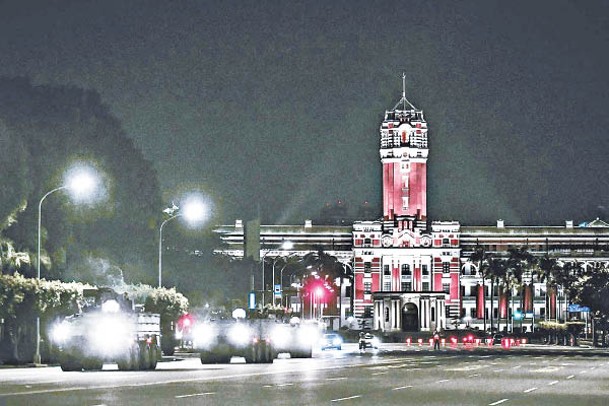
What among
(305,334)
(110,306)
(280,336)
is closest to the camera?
(110,306)

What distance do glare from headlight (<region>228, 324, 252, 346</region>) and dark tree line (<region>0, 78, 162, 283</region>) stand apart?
18.9 meters

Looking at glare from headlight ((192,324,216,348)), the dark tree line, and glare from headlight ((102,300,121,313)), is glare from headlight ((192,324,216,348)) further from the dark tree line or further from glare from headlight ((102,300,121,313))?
the dark tree line

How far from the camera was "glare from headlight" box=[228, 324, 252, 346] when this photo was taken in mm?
67688

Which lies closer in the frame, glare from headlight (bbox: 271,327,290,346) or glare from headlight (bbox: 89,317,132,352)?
glare from headlight (bbox: 89,317,132,352)

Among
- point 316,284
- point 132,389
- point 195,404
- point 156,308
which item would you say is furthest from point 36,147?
point 316,284

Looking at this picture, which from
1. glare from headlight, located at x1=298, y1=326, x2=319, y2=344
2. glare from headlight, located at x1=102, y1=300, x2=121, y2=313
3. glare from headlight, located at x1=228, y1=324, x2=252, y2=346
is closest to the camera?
glare from headlight, located at x1=102, y1=300, x2=121, y2=313

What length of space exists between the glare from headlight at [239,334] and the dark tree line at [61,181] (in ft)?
61.9

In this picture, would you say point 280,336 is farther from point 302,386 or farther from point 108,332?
point 302,386

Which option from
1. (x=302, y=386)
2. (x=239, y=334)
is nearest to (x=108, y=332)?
(x=302, y=386)

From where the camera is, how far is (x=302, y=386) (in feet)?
148

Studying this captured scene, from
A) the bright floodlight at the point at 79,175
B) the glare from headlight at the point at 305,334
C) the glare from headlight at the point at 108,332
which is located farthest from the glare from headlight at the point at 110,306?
the bright floodlight at the point at 79,175

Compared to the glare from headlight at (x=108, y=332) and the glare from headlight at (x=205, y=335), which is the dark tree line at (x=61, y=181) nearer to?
the glare from headlight at (x=205, y=335)

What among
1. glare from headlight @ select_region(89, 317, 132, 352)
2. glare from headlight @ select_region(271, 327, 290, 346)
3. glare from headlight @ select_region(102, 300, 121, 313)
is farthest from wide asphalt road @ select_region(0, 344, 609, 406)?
glare from headlight @ select_region(271, 327, 290, 346)

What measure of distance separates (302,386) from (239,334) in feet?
76.5
